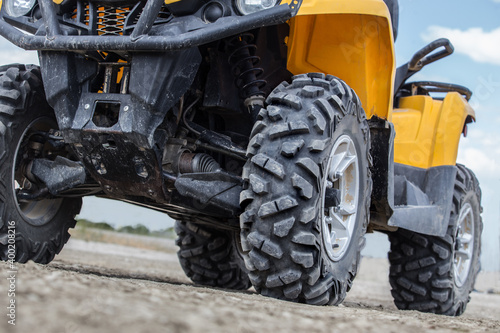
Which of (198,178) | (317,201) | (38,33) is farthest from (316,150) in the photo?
(38,33)

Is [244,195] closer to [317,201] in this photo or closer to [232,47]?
[317,201]

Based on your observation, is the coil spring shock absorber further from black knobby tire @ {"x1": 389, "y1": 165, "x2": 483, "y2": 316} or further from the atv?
black knobby tire @ {"x1": 389, "y1": 165, "x2": 483, "y2": 316}

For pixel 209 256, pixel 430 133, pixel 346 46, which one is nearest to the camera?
pixel 346 46

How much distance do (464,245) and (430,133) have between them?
4.52 feet

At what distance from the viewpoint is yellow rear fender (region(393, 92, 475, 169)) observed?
519 centimetres

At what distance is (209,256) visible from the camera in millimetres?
5457

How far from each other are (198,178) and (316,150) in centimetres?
72

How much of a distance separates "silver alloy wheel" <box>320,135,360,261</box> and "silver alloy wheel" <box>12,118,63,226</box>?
1.81 m

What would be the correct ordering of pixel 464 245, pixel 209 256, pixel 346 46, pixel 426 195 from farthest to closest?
1. pixel 464 245
2. pixel 209 256
3. pixel 426 195
4. pixel 346 46

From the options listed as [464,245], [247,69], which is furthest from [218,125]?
[464,245]

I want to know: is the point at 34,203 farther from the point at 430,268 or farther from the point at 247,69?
the point at 430,268

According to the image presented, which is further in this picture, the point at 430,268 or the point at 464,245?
the point at 464,245

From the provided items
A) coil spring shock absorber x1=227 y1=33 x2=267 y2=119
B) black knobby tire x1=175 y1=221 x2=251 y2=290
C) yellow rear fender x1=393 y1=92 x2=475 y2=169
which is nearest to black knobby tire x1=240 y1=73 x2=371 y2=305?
coil spring shock absorber x1=227 y1=33 x2=267 y2=119

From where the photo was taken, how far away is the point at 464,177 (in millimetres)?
5516
